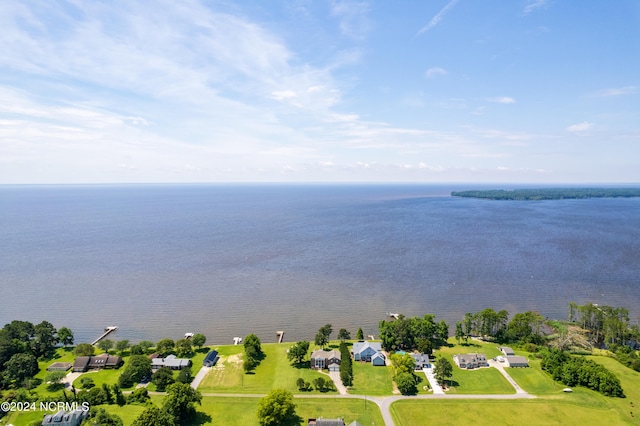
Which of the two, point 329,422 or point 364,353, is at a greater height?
point 329,422

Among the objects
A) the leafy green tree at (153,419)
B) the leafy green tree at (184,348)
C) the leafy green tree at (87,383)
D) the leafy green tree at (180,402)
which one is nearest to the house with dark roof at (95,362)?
the leafy green tree at (87,383)

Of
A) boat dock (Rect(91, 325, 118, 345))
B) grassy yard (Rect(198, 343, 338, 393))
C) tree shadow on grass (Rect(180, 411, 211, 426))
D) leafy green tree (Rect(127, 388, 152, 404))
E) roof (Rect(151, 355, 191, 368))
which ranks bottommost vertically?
boat dock (Rect(91, 325, 118, 345))

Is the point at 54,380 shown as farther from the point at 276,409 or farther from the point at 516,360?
the point at 516,360

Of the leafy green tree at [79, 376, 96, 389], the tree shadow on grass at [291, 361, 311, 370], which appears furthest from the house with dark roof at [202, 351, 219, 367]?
the leafy green tree at [79, 376, 96, 389]

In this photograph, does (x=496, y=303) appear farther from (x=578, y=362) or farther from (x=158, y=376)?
(x=158, y=376)

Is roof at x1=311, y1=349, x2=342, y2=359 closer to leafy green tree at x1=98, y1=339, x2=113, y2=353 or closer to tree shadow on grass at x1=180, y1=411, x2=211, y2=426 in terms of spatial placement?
tree shadow on grass at x1=180, y1=411, x2=211, y2=426

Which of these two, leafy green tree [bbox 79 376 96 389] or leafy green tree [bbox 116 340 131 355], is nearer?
leafy green tree [bbox 79 376 96 389]

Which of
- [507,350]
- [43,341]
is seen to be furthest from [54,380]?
[507,350]
